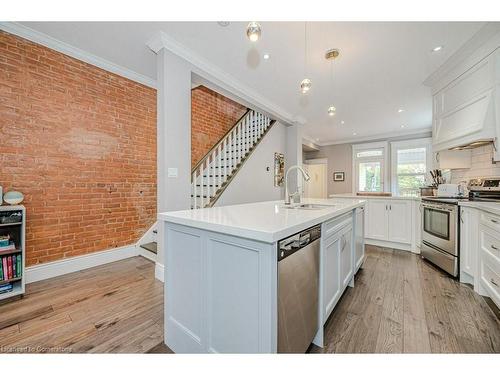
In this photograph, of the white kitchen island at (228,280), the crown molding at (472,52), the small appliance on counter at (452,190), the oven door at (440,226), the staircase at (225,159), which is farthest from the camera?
the staircase at (225,159)

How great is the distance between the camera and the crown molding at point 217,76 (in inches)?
94.9

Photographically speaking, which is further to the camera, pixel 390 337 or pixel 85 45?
pixel 85 45

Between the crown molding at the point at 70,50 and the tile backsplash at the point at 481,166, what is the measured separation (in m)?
4.68

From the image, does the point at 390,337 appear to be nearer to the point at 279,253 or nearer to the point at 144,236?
the point at 279,253

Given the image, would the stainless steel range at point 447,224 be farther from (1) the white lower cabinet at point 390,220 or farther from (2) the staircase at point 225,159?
(2) the staircase at point 225,159

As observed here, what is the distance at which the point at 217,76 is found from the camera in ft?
10.0

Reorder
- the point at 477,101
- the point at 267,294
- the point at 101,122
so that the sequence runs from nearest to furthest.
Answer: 1. the point at 267,294
2. the point at 477,101
3. the point at 101,122

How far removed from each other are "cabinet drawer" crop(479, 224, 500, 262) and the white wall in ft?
9.99

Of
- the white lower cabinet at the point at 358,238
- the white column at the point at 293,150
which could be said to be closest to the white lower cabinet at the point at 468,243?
the white lower cabinet at the point at 358,238

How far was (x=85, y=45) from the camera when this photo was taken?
250cm

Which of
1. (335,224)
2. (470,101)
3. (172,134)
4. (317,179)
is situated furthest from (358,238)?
(317,179)
